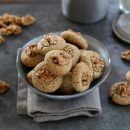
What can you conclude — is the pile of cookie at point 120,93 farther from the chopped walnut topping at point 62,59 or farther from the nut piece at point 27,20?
the nut piece at point 27,20

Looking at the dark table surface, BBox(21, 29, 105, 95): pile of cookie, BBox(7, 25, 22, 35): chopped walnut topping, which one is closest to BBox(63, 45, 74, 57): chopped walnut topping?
BBox(21, 29, 105, 95): pile of cookie

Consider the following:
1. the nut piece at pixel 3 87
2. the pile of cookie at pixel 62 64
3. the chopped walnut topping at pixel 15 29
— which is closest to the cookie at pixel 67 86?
the pile of cookie at pixel 62 64

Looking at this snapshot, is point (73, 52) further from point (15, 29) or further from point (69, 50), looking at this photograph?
point (15, 29)

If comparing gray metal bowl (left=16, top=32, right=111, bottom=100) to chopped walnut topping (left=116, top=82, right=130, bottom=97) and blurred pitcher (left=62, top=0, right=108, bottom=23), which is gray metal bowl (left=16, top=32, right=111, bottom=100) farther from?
blurred pitcher (left=62, top=0, right=108, bottom=23)

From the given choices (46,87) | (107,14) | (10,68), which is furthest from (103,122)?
(107,14)

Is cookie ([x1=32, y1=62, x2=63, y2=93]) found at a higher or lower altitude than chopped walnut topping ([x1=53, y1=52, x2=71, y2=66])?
lower

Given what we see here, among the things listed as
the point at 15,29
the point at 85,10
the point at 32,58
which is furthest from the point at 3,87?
the point at 85,10

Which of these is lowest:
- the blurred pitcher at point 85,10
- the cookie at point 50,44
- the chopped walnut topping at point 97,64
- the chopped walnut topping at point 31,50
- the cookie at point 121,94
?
the cookie at point 121,94

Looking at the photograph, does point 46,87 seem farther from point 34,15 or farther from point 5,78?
point 34,15
